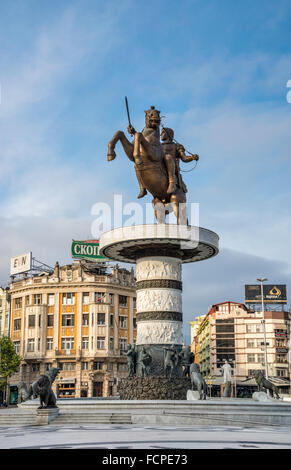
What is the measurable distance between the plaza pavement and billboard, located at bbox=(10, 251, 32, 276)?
4955 centimetres

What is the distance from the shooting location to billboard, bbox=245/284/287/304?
79125 millimetres

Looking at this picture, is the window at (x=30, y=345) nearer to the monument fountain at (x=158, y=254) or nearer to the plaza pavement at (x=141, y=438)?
the monument fountain at (x=158, y=254)

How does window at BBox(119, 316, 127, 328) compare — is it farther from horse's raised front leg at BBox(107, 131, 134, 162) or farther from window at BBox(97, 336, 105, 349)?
horse's raised front leg at BBox(107, 131, 134, 162)

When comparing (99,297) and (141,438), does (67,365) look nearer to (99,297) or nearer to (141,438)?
(99,297)

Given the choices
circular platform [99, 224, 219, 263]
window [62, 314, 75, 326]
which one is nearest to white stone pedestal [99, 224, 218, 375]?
circular platform [99, 224, 219, 263]

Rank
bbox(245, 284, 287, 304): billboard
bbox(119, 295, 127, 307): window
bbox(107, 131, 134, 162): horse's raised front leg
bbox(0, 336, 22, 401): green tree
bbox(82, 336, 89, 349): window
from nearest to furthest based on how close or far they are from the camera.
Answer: bbox(107, 131, 134, 162): horse's raised front leg
bbox(0, 336, 22, 401): green tree
bbox(82, 336, 89, 349): window
bbox(119, 295, 127, 307): window
bbox(245, 284, 287, 304): billboard

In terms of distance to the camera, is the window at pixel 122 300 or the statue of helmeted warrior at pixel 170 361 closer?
the statue of helmeted warrior at pixel 170 361

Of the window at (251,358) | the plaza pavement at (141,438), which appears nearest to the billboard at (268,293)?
the window at (251,358)

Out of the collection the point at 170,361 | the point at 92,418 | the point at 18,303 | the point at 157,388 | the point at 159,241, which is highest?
the point at 18,303

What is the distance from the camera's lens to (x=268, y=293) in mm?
80062

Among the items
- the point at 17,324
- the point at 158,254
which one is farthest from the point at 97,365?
the point at 158,254

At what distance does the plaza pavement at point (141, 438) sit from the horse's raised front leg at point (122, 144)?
38.5ft

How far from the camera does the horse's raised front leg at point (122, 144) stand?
23.2 metres

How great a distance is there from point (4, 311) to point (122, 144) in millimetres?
46583
